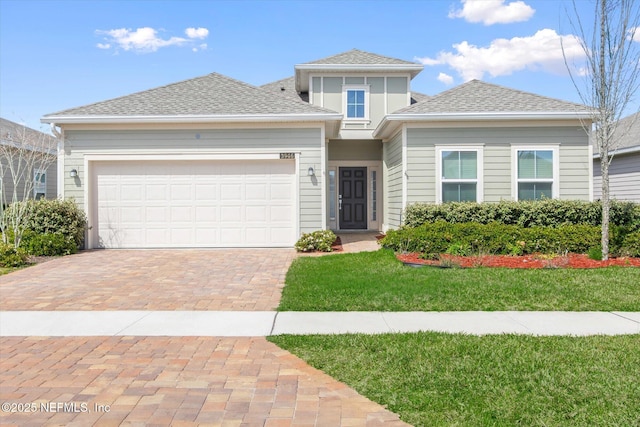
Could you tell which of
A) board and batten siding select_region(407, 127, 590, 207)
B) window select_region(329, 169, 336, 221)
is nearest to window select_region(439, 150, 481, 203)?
board and batten siding select_region(407, 127, 590, 207)

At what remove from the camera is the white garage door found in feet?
43.2

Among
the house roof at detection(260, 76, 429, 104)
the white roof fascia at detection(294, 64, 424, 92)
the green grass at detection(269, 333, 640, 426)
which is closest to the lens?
the green grass at detection(269, 333, 640, 426)

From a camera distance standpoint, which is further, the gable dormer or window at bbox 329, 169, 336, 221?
window at bbox 329, 169, 336, 221

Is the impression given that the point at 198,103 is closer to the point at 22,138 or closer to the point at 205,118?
the point at 205,118

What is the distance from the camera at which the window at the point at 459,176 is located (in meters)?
13.0

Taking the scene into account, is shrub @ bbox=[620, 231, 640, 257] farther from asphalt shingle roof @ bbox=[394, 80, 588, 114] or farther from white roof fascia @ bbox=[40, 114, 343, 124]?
white roof fascia @ bbox=[40, 114, 343, 124]

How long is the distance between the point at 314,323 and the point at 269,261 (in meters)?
5.05

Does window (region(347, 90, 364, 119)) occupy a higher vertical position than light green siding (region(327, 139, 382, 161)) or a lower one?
higher

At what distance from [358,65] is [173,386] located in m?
14.9

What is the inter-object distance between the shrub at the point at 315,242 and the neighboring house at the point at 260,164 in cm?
70

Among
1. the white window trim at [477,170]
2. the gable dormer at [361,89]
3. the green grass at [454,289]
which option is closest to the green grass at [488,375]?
the green grass at [454,289]

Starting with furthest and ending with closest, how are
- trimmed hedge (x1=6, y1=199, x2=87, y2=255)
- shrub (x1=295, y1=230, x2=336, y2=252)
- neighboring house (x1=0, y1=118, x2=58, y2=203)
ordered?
neighboring house (x1=0, y1=118, x2=58, y2=203), shrub (x1=295, y1=230, x2=336, y2=252), trimmed hedge (x1=6, y1=199, x2=87, y2=255)

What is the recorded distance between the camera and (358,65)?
17.0 m

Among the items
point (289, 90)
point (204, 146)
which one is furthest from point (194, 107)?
point (289, 90)
